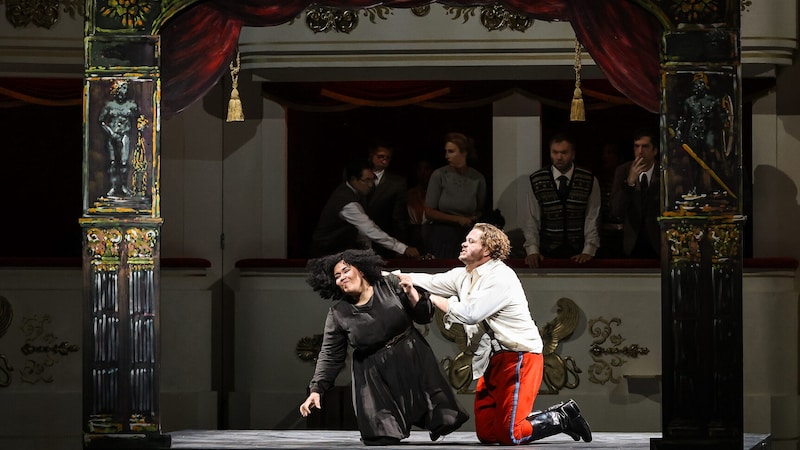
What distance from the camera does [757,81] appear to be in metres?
12.7

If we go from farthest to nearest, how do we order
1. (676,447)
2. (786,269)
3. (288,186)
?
(288,186), (786,269), (676,447)

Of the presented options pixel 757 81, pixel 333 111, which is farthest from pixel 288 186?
pixel 757 81

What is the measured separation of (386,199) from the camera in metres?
12.9

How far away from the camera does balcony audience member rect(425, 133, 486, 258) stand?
12555 mm

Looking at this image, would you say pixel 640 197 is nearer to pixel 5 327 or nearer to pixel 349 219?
pixel 349 219

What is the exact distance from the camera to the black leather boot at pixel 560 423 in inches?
362

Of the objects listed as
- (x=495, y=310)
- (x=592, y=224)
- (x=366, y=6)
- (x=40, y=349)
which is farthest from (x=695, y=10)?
(x=40, y=349)

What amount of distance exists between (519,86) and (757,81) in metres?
1.78

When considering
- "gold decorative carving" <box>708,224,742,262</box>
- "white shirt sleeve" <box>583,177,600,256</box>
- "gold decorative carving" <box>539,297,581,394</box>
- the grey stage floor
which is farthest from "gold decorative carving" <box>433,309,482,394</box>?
"gold decorative carving" <box>708,224,742,262</box>

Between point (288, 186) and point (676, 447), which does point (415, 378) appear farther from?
point (288, 186)

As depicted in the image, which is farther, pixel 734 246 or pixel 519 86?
pixel 519 86

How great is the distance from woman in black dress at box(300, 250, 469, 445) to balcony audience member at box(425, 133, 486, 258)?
3273 millimetres

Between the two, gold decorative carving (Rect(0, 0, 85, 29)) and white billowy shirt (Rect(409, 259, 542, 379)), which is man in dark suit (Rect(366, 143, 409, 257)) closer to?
gold decorative carving (Rect(0, 0, 85, 29))

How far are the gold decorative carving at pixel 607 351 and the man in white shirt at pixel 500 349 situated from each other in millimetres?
3011
